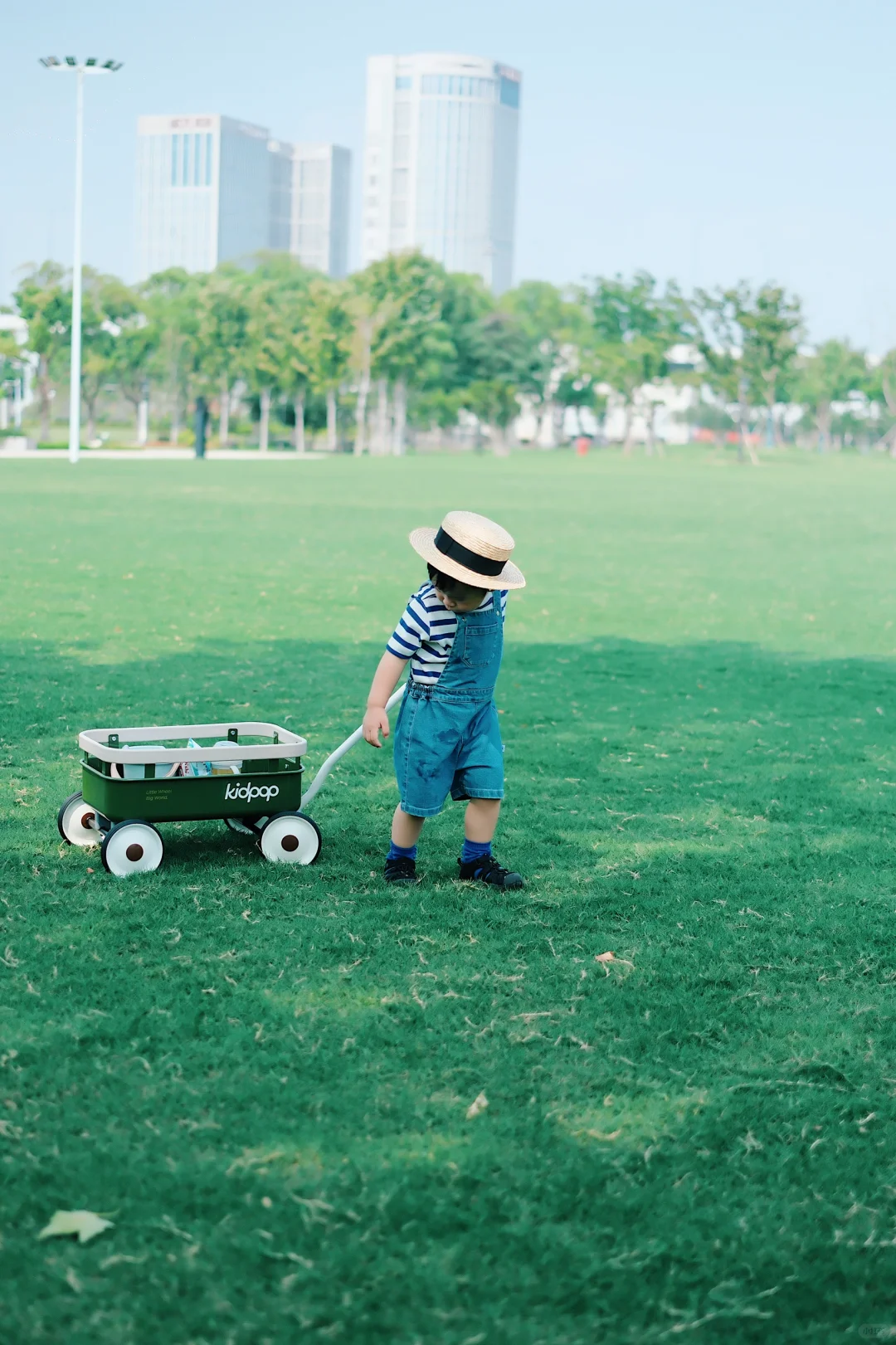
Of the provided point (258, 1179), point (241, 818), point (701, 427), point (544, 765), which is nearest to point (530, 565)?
point (544, 765)

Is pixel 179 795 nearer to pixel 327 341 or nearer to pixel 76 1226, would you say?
pixel 76 1226

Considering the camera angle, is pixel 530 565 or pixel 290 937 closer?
pixel 290 937

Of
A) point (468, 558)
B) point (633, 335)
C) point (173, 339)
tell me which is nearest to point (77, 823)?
point (468, 558)

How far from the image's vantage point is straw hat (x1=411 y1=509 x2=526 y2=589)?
447 centimetres

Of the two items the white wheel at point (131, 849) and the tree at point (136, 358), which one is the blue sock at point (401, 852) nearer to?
the white wheel at point (131, 849)

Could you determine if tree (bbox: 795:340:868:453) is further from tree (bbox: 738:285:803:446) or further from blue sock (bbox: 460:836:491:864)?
blue sock (bbox: 460:836:491:864)

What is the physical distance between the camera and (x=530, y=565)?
16.1 meters

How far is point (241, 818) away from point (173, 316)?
71.2m

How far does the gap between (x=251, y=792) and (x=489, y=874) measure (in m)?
0.81

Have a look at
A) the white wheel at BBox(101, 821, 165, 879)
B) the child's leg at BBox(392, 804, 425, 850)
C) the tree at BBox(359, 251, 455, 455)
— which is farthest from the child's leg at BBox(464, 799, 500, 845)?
the tree at BBox(359, 251, 455, 455)

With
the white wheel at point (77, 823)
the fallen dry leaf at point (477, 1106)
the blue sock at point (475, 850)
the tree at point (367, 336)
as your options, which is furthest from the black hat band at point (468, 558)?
the tree at point (367, 336)

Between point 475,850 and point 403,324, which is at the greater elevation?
point 403,324

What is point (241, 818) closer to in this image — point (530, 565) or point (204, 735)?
point (204, 735)

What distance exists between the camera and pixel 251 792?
187 inches
